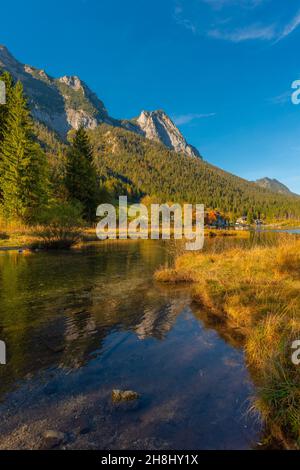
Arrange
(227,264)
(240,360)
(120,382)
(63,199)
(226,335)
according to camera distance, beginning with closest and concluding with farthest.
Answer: (120,382) < (240,360) < (226,335) < (227,264) < (63,199)

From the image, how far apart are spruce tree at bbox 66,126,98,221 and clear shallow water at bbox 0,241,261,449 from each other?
138 feet

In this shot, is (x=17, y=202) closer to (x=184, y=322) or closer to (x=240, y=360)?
(x=184, y=322)

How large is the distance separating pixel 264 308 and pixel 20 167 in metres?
37.3

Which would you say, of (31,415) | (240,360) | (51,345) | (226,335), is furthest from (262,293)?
(31,415)

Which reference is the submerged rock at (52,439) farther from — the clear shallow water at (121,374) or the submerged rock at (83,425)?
the submerged rock at (83,425)

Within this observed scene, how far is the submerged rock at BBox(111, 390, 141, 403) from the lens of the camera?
507 cm

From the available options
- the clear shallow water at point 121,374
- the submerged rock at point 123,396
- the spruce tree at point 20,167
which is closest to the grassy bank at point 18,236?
the spruce tree at point 20,167

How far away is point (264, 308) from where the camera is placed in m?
8.90

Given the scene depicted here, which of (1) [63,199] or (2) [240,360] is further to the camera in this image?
(1) [63,199]

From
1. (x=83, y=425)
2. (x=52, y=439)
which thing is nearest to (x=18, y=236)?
(x=83, y=425)

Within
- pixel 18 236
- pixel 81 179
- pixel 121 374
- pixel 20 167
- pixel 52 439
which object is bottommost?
pixel 121 374

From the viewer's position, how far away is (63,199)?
5147cm

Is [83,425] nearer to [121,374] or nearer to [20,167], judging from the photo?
[121,374]

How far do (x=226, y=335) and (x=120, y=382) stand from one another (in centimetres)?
396
